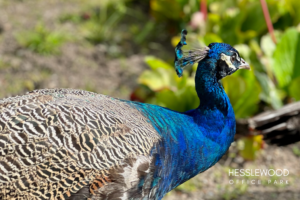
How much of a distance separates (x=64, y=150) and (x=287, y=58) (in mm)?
2402

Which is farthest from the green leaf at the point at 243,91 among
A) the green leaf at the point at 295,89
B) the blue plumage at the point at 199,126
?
the blue plumage at the point at 199,126

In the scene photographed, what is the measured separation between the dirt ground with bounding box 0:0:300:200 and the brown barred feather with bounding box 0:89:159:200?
1197 millimetres

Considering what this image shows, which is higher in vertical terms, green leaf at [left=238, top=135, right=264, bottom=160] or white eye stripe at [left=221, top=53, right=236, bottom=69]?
white eye stripe at [left=221, top=53, right=236, bottom=69]

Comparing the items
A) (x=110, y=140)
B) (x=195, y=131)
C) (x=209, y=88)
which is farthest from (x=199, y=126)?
(x=110, y=140)

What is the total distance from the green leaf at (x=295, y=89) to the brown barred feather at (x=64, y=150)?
1.72m

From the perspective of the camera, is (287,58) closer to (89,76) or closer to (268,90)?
(268,90)

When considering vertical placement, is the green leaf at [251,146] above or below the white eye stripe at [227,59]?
below

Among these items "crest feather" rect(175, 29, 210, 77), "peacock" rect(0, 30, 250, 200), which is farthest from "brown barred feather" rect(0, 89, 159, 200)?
"crest feather" rect(175, 29, 210, 77)

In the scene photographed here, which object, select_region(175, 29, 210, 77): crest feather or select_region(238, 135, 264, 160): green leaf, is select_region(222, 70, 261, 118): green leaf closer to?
select_region(238, 135, 264, 160): green leaf

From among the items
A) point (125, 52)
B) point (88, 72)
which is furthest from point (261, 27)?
point (88, 72)

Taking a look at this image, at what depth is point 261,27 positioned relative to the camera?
3.99 m

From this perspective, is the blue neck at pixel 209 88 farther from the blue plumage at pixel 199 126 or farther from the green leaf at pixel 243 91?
the green leaf at pixel 243 91

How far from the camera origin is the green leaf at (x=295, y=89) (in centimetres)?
326

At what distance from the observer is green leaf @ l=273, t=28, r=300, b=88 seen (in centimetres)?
346
